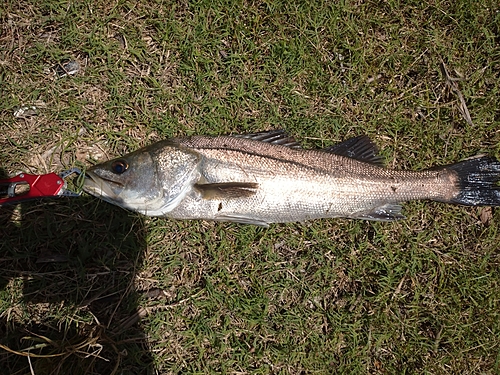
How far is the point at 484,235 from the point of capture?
388 cm

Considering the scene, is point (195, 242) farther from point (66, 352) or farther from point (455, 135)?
point (455, 135)

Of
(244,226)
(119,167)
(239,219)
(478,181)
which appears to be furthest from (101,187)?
(478,181)

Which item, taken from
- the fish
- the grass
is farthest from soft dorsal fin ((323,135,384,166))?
the grass

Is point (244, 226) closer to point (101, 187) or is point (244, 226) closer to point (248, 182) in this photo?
point (248, 182)

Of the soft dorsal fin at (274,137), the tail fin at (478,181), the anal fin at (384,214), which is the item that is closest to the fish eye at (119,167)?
the soft dorsal fin at (274,137)

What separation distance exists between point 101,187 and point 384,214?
2.54 meters

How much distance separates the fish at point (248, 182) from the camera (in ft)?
10.2

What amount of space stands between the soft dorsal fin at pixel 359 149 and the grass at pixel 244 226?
0.28 metres

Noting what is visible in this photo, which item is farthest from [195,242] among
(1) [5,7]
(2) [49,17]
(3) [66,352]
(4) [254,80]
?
(1) [5,7]

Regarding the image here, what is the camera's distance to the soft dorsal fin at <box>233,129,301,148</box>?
11.3 feet

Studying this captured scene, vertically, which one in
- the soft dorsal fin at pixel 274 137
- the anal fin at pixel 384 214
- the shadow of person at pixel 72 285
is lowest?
the shadow of person at pixel 72 285

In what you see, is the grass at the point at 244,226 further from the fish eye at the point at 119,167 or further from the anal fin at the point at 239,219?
the fish eye at the point at 119,167

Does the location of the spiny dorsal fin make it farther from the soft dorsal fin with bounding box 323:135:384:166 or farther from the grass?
the soft dorsal fin with bounding box 323:135:384:166

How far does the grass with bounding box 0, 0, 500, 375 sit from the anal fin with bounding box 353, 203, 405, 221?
26 centimetres
